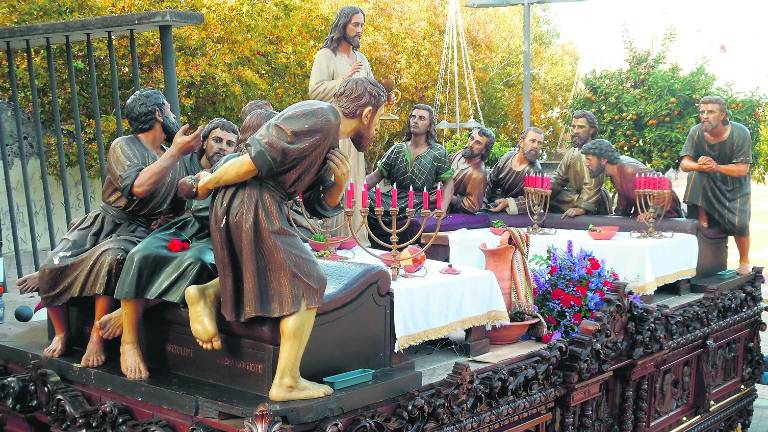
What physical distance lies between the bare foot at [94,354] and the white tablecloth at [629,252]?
2579mm

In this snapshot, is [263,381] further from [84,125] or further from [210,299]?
[84,125]

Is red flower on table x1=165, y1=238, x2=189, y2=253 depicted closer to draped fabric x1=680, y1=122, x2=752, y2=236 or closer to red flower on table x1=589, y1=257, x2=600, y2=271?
red flower on table x1=589, y1=257, x2=600, y2=271

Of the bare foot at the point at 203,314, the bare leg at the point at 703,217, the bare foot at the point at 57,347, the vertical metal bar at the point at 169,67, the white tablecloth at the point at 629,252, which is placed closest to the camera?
the bare foot at the point at 203,314

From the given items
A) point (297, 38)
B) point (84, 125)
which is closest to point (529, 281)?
point (84, 125)

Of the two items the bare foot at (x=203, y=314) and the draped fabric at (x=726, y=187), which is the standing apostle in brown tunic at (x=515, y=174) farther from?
the bare foot at (x=203, y=314)

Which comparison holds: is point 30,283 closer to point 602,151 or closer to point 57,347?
point 57,347

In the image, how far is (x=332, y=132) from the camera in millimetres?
3113

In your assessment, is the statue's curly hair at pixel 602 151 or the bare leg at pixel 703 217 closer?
the bare leg at pixel 703 217

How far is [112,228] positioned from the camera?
13.0ft

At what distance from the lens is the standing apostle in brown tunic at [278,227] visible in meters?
3.03

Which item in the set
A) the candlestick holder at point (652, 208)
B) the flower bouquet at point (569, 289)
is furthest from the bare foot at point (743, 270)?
the flower bouquet at point (569, 289)

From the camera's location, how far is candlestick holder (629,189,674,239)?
6.05 metres

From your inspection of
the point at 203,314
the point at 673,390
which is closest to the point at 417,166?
the point at 673,390

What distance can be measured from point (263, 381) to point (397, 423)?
0.57 meters
